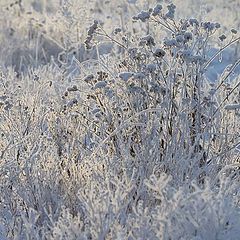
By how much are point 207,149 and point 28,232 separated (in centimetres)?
129

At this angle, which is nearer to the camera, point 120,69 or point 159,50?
point 159,50

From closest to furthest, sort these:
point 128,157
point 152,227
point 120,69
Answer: point 152,227 → point 128,157 → point 120,69

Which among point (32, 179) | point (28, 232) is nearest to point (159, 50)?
point (32, 179)

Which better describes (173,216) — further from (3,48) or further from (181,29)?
(3,48)

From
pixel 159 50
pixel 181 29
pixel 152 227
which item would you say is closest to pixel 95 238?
pixel 152 227

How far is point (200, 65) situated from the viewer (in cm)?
355

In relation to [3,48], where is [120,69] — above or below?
above

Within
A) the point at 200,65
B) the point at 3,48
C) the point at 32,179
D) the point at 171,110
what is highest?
the point at 200,65

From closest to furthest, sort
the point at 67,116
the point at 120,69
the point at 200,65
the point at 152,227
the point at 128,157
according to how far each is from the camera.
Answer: the point at 152,227 → the point at 128,157 → the point at 200,65 → the point at 120,69 → the point at 67,116

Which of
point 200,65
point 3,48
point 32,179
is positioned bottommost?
point 3,48

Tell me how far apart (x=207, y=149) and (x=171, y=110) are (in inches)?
11.8

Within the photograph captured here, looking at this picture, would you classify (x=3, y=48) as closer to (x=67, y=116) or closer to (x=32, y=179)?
(x=67, y=116)

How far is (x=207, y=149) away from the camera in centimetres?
370

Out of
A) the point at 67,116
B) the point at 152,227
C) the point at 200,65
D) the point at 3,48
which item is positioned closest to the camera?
the point at 152,227
